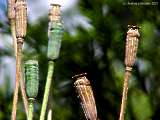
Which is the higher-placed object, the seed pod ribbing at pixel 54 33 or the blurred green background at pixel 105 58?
the seed pod ribbing at pixel 54 33

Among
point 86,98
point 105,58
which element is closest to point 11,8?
point 86,98

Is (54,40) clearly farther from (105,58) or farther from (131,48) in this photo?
(105,58)

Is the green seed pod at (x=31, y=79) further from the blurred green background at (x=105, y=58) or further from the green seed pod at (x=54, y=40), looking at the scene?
the blurred green background at (x=105, y=58)

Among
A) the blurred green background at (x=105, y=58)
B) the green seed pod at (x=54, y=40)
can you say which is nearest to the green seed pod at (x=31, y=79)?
the green seed pod at (x=54, y=40)

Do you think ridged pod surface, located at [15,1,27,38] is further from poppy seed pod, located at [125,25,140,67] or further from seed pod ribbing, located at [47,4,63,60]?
poppy seed pod, located at [125,25,140,67]

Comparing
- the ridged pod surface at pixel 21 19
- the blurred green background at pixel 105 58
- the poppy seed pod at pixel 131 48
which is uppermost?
the ridged pod surface at pixel 21 19

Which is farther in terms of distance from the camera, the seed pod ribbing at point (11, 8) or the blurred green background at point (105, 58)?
the blurred green background at point (105, 58)

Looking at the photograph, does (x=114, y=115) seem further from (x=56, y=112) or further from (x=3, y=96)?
(x=3, y=96)

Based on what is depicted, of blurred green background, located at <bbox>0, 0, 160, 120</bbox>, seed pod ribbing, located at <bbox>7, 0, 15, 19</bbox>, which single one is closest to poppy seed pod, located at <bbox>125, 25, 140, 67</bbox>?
seed pod ribbing, located at <bbox>7, 0, 15, 19</bbox>
